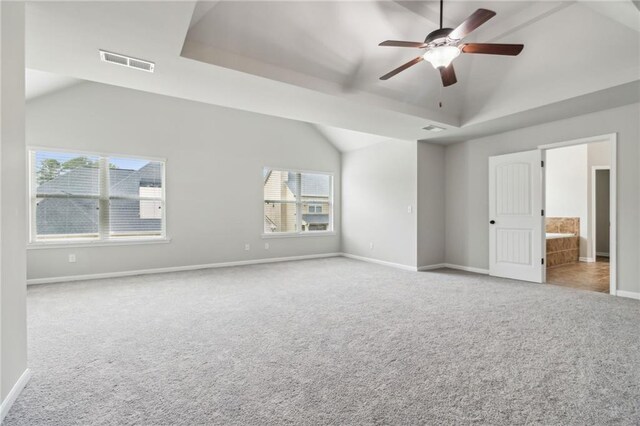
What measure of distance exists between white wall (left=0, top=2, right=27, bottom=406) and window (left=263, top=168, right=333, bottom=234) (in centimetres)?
484

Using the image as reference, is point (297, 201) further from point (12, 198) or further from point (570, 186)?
point (570, 186)

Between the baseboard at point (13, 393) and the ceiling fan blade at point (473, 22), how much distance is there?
3.70m

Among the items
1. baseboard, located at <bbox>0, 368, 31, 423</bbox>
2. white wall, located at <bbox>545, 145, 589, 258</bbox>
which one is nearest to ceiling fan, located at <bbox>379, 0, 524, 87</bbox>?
baseboard, located at <bbox>0, 368, 31, 423</bbox>

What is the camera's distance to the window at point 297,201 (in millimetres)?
6863

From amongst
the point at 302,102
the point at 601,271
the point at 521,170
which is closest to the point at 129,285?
the point at 302,102

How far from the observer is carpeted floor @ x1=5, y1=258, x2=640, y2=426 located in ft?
5.48

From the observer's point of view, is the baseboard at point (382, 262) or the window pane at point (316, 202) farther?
the window pane at point (316, 202)

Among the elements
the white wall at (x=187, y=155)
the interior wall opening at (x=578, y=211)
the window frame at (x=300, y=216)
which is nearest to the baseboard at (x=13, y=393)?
the white wall at (x=187, y=155)

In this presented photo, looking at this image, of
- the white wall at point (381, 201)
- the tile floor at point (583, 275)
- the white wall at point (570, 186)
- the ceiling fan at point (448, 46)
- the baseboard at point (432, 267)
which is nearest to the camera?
the ceiling fan at point (448, 46)

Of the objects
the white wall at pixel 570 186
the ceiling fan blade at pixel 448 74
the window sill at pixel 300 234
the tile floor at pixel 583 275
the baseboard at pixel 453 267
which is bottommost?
the tile floor at pixel 583 275

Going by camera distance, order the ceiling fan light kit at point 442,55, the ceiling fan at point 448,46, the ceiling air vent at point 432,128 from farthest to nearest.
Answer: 1. the ceiling air vent at point 432,128
2. the ceiling fan light kit at point 442,55
3. the ceiling fan at point 448,46

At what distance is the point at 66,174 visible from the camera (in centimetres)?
486

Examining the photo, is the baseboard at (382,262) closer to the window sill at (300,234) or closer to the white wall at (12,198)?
the window sill at (300,234)

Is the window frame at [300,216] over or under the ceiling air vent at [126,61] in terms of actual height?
under
